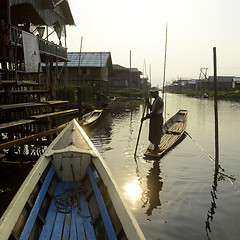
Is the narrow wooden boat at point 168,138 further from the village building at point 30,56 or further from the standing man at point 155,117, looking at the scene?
the village building at point 30,56

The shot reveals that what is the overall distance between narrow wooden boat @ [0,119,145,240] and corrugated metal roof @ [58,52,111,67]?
2703 cm

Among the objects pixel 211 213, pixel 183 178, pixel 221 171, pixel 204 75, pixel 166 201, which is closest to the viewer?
pixel 211 213

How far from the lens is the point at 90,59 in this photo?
31859 mm

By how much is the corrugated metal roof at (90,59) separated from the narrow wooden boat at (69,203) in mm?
27031

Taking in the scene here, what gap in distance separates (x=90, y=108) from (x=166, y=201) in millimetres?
19628

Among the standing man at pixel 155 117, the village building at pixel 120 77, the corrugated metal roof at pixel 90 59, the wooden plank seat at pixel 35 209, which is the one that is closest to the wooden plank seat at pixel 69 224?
the wooden plank seat at pixel 35 209

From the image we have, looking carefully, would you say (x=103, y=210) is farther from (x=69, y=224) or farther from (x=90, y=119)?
(x=90, y=119)

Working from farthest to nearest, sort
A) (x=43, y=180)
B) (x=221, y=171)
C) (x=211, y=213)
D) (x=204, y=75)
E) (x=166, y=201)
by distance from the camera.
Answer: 1. (x=204, y=75)
2. (x=221, y=171)
3. (x=166, y=201)
4. (x=211, y=213)
5. (x=43, y=180)

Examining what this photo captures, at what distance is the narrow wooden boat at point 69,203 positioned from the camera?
2791 mm

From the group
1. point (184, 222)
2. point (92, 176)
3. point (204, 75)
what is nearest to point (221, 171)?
point (184, 222)

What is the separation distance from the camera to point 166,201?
5.57 metres

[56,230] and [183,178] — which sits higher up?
[56,230]

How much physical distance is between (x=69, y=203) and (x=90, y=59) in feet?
97.2

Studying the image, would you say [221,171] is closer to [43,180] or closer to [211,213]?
[211,213]
